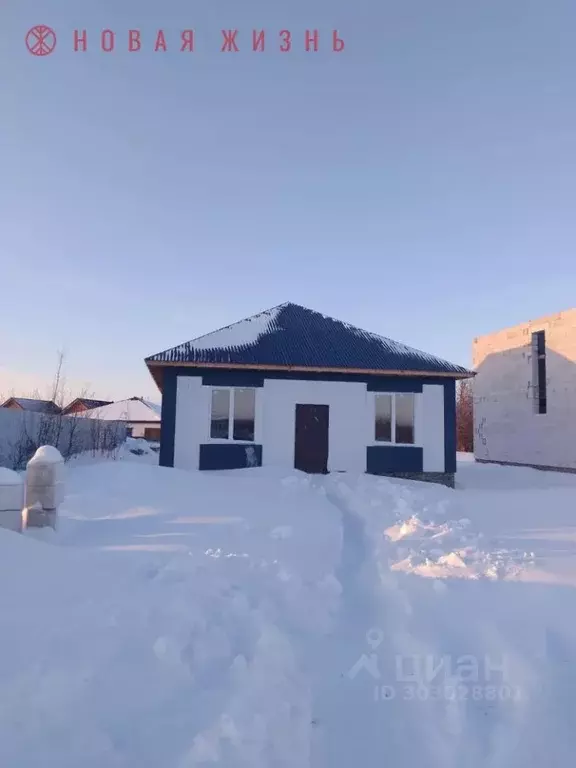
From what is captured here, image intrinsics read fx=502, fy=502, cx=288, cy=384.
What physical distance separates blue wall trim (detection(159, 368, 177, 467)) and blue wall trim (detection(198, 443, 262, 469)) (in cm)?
87

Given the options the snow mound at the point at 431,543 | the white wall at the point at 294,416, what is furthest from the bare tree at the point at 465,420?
the snow mound at the point at 431,543

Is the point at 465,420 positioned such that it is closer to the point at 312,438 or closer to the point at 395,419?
the point at 395,419

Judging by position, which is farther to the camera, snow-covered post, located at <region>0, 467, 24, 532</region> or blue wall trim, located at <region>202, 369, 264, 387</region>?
blue wall trim, located at <region>202, 369, 264, 387</region>

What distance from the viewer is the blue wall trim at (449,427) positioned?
1416 cm

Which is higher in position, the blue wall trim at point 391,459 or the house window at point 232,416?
the house window at point 232,416

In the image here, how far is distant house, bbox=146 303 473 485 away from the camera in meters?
13.7

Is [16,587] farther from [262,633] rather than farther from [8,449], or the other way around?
[8,449]

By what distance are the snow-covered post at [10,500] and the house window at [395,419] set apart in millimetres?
10107

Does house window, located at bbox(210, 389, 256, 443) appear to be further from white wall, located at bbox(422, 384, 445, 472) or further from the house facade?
the house facade

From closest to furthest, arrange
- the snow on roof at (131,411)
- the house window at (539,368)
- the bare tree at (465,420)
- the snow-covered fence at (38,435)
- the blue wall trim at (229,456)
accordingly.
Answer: the blue wall trim at (229,456)
the snow-covered fence at (38,435)
the house window at (539,368)
the bare tree at (465,420)
the snow on roof at (131,411)

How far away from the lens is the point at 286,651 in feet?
11.4

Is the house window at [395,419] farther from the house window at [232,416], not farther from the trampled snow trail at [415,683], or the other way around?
the trampled snow trail at [415,683]

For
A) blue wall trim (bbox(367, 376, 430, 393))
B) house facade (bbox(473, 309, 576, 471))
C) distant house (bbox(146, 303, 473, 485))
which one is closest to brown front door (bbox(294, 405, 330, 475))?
distant house (bbox(146, 303, 473, 485))

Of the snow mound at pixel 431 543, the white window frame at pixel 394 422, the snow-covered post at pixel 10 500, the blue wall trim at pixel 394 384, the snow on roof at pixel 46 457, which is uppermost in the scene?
the blue wall trim at pixel 394 384
